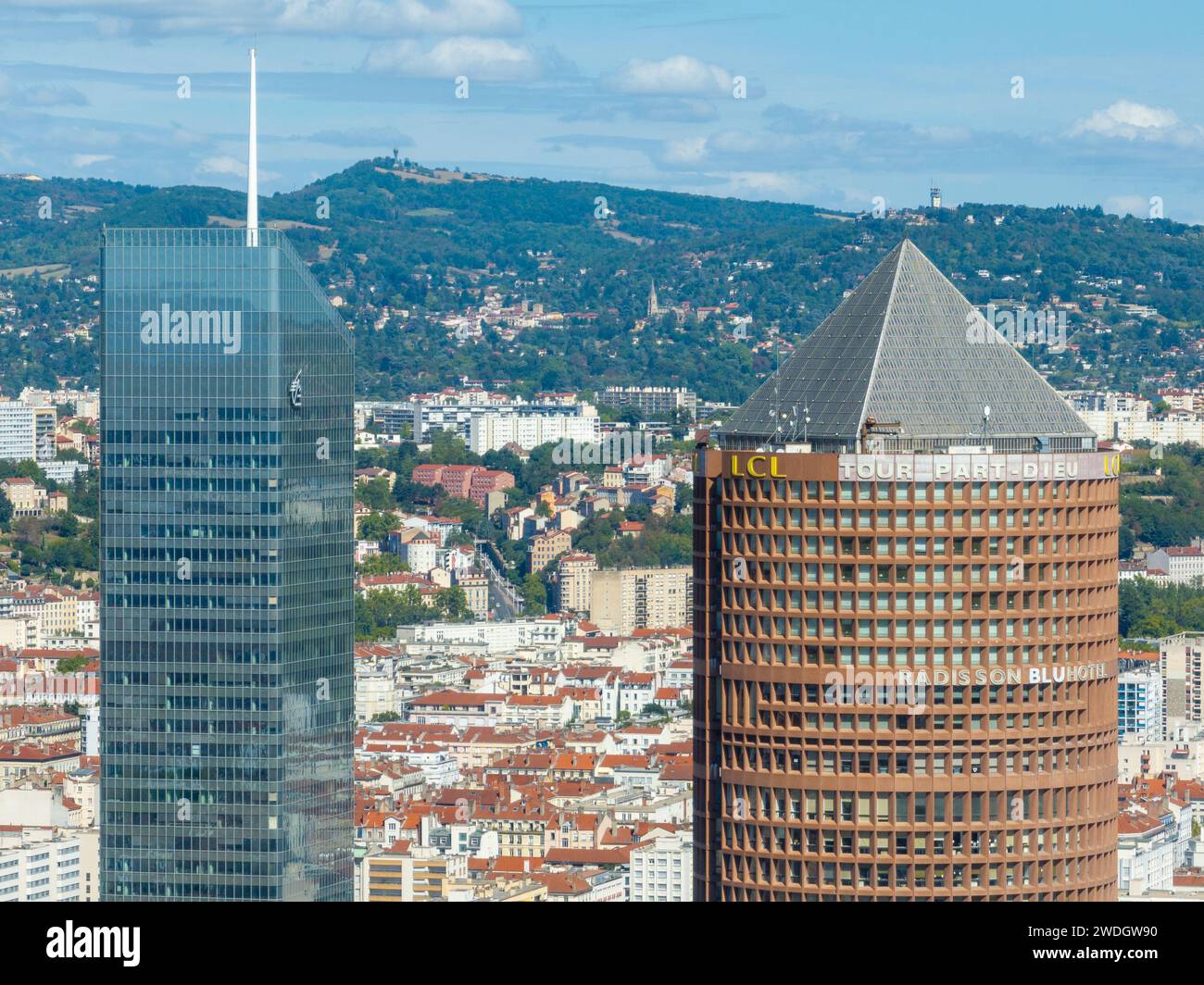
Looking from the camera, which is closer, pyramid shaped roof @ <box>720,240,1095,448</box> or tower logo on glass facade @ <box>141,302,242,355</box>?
pyramid shaped roof @ <box>720,240,1095,448</box>

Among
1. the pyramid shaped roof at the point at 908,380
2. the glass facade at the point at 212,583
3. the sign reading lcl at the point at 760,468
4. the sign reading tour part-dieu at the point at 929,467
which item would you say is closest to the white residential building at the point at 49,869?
the glass facade at the point at 212,583

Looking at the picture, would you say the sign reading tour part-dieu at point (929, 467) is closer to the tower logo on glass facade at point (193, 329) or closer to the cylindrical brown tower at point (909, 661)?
the cylindrical brown tower at point (909, 661)

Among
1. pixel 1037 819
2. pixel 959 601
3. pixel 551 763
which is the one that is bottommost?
pixel 551 763

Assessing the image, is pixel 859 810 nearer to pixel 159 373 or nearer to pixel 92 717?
pixel 159 373

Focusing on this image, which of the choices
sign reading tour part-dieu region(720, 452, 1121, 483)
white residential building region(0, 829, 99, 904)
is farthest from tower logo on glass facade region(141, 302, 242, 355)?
sign reading tour part-dieu region(720, 452, 1121, 483)

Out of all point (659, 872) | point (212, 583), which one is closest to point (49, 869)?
point (212, 583)

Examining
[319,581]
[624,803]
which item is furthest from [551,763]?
[319,581]

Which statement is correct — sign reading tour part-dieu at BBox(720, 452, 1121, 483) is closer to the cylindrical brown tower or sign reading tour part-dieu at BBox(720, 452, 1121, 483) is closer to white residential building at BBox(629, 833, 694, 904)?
the cylindrical brown tower
